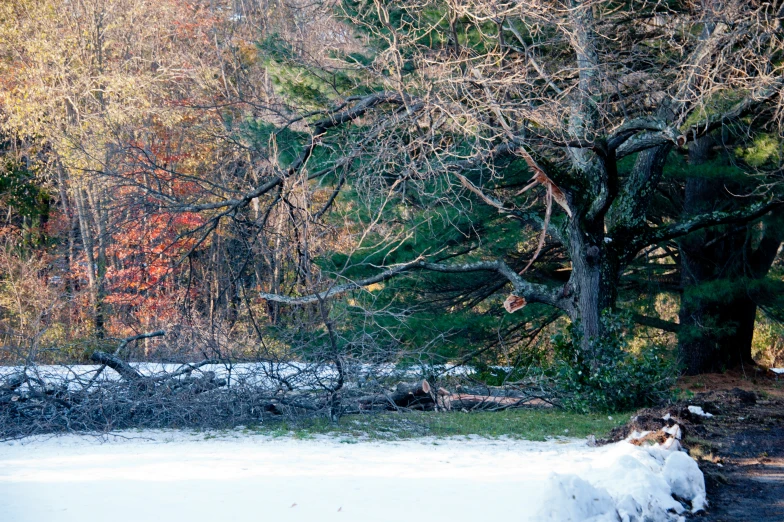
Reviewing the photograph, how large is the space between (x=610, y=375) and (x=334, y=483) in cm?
591

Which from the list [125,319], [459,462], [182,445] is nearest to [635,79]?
[459,462]

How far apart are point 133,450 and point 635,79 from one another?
30.0 ft

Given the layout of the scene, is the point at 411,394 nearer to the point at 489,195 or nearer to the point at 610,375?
the point at 610,375

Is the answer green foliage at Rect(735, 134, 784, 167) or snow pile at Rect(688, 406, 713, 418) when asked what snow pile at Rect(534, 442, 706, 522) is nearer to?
snow pile at Rect(688, 406, 713, 418)

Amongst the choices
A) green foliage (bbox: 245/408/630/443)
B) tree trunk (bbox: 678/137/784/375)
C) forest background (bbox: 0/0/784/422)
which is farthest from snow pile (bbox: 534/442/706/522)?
tree trunk (bbox: 678/137/784/375)

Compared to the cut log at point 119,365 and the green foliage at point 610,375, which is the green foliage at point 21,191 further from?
the green foliage at point 610,375

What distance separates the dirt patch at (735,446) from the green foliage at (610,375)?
19.3 inches

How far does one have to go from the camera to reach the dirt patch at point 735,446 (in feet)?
18.4

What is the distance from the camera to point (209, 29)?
24.4 metres

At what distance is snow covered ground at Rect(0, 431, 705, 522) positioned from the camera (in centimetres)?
471

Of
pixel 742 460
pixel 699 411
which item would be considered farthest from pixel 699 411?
pixel 742 460

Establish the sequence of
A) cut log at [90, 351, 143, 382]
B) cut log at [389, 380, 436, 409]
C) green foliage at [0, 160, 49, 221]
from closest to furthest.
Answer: cut log at [90, 351, 143, 382] → cut log at [389, 380, 436, 409] → green foliage at [0, 160, 49, 221]

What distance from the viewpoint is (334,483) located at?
5605mm

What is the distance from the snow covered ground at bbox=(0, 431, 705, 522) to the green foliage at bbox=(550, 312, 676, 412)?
3.03 m
